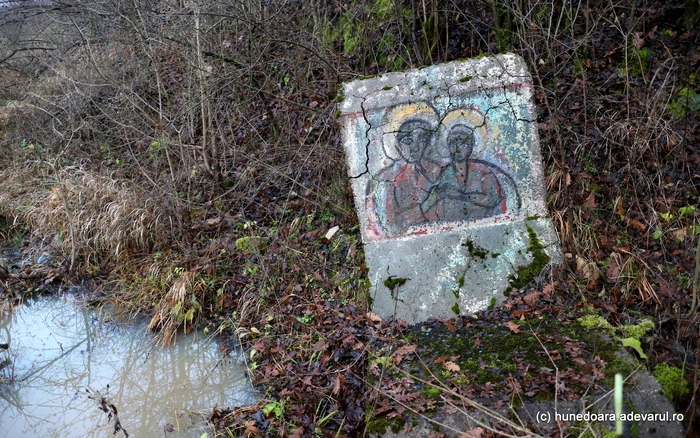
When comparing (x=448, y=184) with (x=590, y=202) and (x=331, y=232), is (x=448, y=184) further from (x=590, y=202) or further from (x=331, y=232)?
(x=331, y=232)

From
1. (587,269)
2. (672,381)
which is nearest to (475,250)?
(587,269)

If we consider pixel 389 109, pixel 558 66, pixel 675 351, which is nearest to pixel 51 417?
pixel 389 109

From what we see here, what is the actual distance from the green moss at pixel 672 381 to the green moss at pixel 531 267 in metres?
1.12

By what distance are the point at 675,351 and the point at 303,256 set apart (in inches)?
120

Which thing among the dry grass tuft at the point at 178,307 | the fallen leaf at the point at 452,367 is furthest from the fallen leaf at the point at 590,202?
the dry grass tuft at the point at 178,307

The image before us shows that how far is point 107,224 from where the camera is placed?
19.0 ft

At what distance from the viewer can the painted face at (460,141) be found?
12.1ft

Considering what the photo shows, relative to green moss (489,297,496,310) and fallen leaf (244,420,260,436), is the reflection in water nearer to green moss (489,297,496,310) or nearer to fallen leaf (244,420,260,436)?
fallen leaf (244,420,260,436)

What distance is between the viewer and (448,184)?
12.3 ft

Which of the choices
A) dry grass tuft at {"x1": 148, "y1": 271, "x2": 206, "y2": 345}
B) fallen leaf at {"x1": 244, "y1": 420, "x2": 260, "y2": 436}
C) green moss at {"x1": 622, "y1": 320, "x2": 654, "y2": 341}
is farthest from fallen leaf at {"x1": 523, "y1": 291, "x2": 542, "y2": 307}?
dry grass tuft at {"x1": 148, "y1": 271, "x2": 206, "y2": 345}

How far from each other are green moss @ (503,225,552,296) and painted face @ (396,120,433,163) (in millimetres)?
973

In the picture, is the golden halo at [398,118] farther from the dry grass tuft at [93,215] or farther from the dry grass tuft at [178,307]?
the dry grass tuft at [93,215]

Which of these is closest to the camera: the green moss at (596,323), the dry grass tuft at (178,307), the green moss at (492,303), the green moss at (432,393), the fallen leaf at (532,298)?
the green moss at (432,393)

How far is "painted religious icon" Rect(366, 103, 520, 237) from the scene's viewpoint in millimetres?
3707
